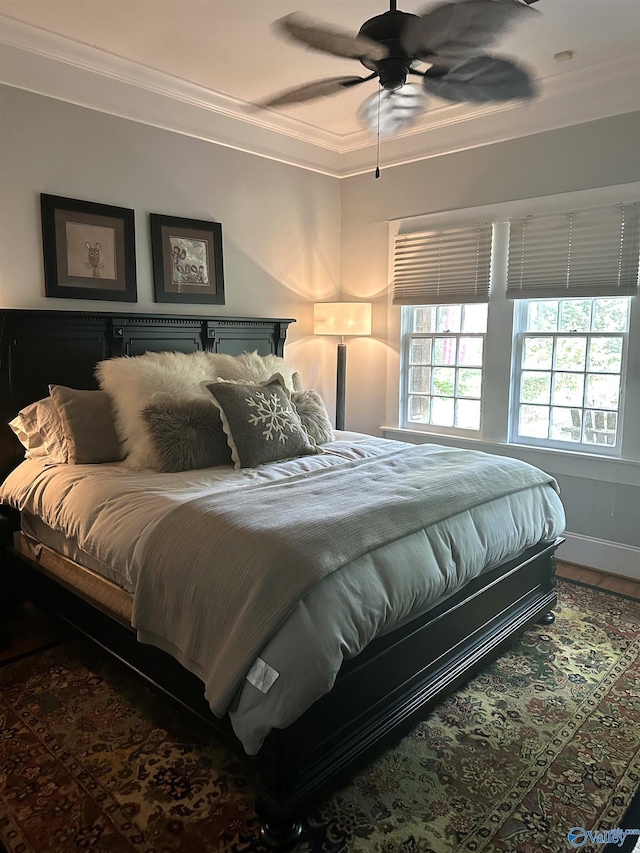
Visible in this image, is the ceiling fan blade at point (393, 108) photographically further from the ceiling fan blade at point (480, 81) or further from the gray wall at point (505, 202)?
the gray wall at point (505, 202)

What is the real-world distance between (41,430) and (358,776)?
2123 millimetres

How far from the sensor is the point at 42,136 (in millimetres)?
3186

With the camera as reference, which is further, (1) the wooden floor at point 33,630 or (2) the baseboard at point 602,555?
(2) the baseboard at point 602,555

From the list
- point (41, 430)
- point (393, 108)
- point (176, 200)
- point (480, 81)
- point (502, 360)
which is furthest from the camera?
point (502, 360)

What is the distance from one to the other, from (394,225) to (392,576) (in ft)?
10.9

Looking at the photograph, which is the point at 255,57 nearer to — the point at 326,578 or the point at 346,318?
the point at 346,318

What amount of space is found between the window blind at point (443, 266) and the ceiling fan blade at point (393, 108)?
136 centimetres

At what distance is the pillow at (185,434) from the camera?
2768mm

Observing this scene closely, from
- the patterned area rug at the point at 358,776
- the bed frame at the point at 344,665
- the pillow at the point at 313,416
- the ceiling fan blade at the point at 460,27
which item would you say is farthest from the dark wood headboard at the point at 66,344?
the ceiling fan blade at the point at 460,27

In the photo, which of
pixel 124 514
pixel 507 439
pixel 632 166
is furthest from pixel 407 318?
pixel 124 514

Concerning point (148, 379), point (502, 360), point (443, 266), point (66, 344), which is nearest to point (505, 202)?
point (443, 266)

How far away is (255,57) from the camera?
3279 mm

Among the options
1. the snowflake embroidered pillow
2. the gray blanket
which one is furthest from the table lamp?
the gray blanket

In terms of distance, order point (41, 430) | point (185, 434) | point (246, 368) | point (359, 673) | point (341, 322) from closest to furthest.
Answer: point (359, 673)
point (185, 434)
point (41, 430)
point (246, 368)
point (341, 322)
